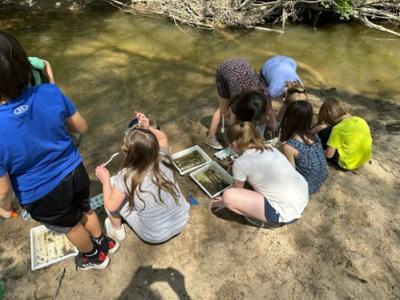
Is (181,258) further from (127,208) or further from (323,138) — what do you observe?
(323,138)

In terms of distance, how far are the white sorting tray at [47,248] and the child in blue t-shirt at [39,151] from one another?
403 millimetres

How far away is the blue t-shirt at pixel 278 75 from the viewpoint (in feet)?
10.8

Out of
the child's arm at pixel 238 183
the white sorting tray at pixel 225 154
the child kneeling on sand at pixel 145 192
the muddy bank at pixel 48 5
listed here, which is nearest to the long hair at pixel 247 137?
the child's arm at pixel 238 183

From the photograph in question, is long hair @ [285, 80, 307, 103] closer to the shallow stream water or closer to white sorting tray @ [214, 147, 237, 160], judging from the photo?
white sorting tray @ [214, 147, 237, 160]

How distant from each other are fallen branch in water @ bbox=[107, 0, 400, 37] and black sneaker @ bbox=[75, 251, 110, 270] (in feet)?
18.6

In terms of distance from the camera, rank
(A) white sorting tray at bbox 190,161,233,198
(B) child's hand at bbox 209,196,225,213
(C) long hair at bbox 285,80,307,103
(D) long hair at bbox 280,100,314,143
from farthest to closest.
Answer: (C) long hair at bbox 285,80,307,103, (A) white sorting tray at bbox 190,161,233,198, (B) child's hand at bbox 209,196,225,213, (D) long hair at bbox 280,100,314,143

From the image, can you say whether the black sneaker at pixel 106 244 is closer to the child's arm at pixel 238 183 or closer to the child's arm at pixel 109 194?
the child's arm at pixel 109 194

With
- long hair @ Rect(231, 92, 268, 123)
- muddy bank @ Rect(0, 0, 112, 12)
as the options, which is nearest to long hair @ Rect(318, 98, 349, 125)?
long hair @ Rect(231, 92, 268, 123)

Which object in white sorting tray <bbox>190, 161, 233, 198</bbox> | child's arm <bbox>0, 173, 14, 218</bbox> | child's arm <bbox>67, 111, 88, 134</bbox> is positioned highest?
child's arm <bbox>67, 111, 88, 134</bbox>

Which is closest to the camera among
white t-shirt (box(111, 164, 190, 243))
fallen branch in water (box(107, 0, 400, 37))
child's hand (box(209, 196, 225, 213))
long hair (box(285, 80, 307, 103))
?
white t-shirt (box(111, 164, 190, 243))

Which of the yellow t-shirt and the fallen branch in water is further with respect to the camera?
→ the fallen branch in water

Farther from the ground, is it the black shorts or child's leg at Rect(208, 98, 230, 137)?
the black shorts

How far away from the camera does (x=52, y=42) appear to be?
6184 mm

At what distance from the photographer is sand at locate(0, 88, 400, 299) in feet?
7.45
